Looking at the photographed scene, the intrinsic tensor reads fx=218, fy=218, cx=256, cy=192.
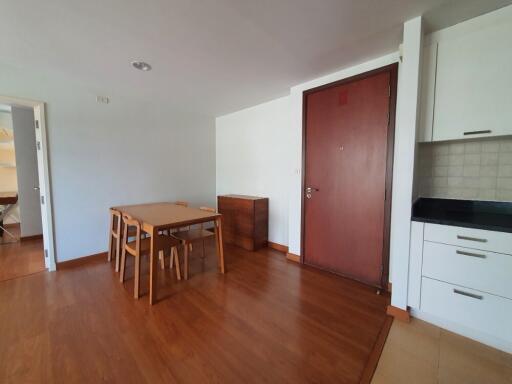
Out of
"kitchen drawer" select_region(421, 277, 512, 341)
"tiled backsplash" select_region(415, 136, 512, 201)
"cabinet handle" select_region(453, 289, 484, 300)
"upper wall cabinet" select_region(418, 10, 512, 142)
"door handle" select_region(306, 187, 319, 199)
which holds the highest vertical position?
"upper wall cabinet" select_region(418, 10, 512, 142)

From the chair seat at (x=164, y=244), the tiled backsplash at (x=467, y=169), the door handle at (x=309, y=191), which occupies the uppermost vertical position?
the tiled backsplash at (x=467, y=169)

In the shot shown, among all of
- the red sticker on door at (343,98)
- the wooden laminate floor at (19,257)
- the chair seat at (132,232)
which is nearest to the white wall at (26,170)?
the wooden laminate floor at (19,257)

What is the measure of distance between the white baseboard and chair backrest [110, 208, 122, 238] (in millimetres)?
3107

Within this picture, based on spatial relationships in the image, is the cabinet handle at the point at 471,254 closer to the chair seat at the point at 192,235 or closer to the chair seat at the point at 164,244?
the chair seat at the point at 192,235

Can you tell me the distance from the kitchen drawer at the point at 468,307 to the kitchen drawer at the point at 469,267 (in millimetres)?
49

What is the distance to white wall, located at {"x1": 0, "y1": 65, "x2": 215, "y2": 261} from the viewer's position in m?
2.57

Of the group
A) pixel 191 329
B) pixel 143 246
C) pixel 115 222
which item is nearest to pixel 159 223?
pixel 143 246

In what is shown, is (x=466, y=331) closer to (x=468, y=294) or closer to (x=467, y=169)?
(x=468, y=294)

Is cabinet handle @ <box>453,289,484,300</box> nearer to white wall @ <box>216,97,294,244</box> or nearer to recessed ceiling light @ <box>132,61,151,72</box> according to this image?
white wall @ <box>216,97,294,244</box>

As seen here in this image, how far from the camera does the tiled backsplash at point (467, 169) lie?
5.74 ft

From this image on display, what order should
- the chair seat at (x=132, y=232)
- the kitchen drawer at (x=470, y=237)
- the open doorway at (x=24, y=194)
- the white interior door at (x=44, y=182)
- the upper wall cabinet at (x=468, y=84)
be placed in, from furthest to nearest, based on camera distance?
the open doorway at (x=24, y=194)
the chair seat at (x=132, y=232)
the white interior door at (x=44, y=182)
the upper wall cabinet at (x=468, y=84)
the kitchen drawer at (x=470, y=237)

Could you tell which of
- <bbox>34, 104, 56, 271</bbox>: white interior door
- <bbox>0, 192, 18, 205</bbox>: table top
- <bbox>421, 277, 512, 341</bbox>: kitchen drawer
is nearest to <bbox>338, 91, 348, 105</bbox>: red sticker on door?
<bbox>421, 277, 512, 341</bbox>: kitchen drawer

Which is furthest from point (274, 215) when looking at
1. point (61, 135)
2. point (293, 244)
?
point (61, 135)

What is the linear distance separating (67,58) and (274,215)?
118 inches
